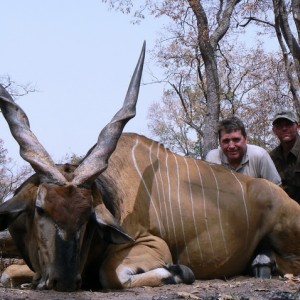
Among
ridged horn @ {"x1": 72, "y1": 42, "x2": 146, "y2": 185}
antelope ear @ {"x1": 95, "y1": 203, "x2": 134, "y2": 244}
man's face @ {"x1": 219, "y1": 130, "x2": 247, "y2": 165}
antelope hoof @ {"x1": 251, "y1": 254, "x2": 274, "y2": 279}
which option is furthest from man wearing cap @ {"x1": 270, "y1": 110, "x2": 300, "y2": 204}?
antelope ear @ {"x1": 95, "y1": 203, "x2": 134, "y2": 244}

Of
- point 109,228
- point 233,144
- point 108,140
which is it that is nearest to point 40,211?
point 109,228

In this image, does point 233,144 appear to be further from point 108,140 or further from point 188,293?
point 188,293

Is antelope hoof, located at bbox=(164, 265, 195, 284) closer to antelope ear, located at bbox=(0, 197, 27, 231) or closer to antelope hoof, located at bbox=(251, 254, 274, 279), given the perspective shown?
antelope hoof, located at bbox=(251, 254, 274, 279)

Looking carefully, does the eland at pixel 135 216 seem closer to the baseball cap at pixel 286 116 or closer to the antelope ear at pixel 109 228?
the antelope ear at pixel 109 228

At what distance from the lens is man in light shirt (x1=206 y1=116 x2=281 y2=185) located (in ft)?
14.9

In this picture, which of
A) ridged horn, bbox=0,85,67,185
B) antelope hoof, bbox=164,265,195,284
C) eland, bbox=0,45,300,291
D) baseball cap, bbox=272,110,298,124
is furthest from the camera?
baseball cap, bbox=272,110,298,124

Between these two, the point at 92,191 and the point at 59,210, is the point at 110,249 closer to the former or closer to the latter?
the point at 92,191

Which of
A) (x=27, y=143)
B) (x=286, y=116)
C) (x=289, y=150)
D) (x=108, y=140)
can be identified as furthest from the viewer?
(x=289, y=150)

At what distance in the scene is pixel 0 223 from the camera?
10.0ft

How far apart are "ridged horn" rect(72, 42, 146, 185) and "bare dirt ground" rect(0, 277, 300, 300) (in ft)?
1.78

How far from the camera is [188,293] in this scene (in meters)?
2.76

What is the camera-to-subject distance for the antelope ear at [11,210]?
9.89 feet

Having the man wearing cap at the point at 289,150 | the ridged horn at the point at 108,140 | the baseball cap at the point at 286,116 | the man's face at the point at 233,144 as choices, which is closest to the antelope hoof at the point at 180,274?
the ridged horn at the point at 108,140

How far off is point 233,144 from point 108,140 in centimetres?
148
